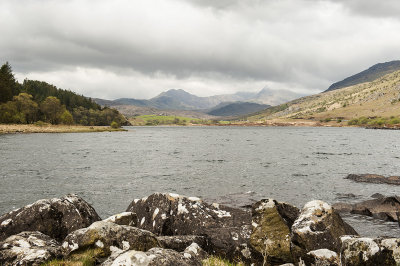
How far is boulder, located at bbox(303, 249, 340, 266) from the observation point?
9837mm

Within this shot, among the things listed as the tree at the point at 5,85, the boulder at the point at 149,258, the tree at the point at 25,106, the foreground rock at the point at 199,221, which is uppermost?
the tree at the point at 5,85

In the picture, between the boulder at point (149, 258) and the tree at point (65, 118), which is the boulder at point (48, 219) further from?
the tree at point (65, 118)

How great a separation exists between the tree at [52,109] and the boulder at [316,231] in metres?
191

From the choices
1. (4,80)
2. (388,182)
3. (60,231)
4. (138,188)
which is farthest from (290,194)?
(4,80)

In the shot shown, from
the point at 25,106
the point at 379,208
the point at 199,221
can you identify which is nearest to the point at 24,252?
the point at 199,221

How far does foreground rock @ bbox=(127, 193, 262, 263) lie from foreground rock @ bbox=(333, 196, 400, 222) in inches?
527

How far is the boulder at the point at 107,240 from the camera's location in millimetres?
10031

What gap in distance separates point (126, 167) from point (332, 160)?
4185 centimetres

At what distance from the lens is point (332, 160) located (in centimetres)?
5666

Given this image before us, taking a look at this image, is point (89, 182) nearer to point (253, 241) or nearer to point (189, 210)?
point (189, 210)

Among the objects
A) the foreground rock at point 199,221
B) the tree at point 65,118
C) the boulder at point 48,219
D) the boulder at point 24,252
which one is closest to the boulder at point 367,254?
the foreground rock at point 199,221

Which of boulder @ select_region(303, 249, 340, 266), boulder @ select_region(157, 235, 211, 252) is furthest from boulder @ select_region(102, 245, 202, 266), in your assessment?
boulder @ select_region(303, 249, 340, 266)

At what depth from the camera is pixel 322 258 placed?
32.7 ft

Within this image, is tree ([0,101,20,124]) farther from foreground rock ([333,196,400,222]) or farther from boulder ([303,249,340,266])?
boulder ([303,249,340,266])
